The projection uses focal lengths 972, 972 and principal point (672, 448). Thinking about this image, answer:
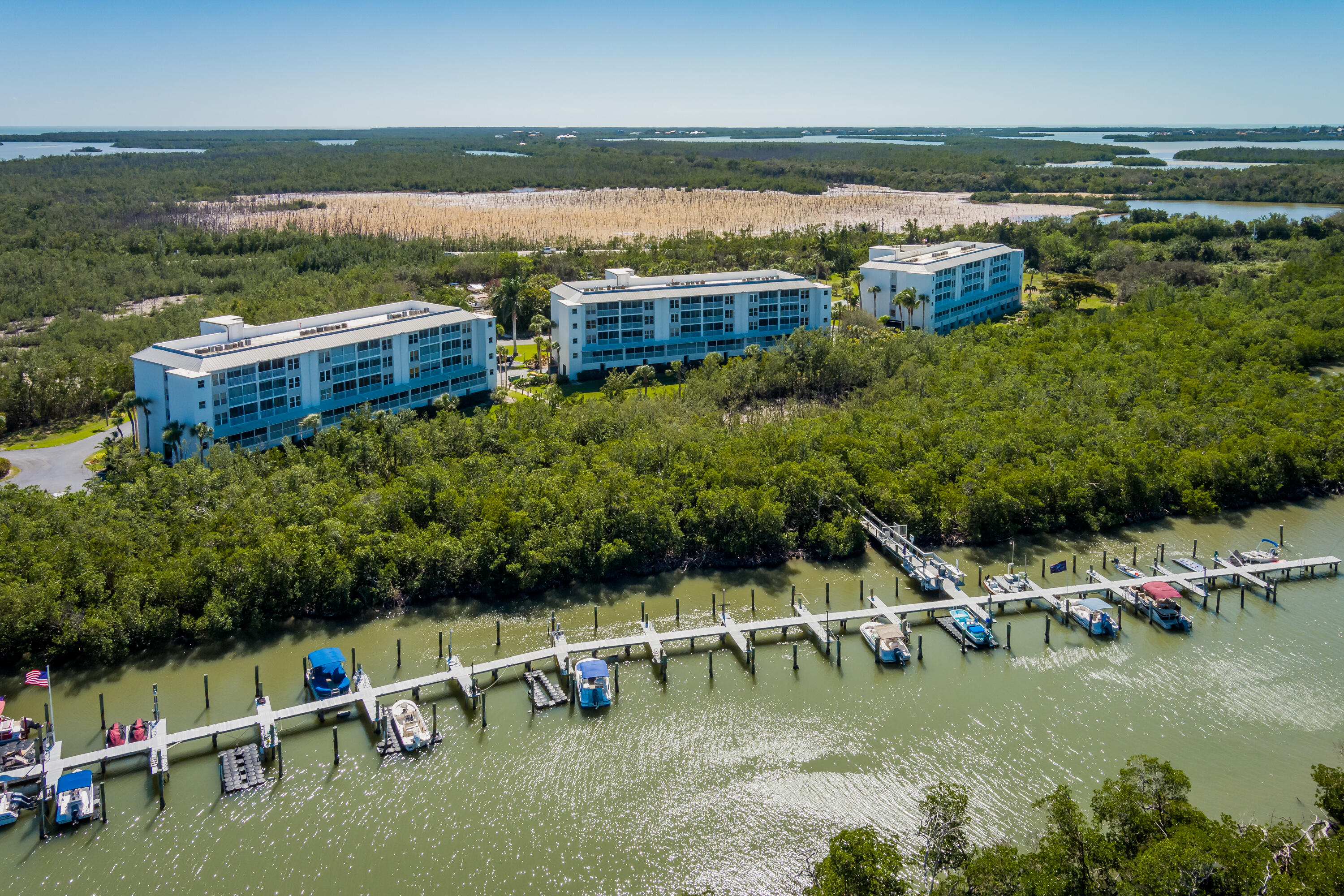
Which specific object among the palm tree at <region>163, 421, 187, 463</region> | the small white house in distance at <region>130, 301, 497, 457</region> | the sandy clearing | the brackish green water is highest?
the sandy clearing

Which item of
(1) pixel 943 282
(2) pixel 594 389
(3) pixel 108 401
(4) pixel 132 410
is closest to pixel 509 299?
(2) pixel 594 389

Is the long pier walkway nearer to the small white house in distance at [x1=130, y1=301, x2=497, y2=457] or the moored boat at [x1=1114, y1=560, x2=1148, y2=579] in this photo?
the moored boat at [x1=1114, y1=560, x2=1148, y2=579]

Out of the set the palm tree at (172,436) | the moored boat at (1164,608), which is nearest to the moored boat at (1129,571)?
the moored boat at (1164,608)

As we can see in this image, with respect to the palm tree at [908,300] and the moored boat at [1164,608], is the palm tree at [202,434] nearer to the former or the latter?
the moored boat at [1164,608]

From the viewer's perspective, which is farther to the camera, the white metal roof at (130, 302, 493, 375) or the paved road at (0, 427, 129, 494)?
the white metal roof at (130, 302, 493, 375)

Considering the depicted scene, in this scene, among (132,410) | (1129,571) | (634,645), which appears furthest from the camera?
(132,410)

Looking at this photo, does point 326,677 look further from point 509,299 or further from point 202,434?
point 509,299

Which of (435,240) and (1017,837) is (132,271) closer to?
(435,240)

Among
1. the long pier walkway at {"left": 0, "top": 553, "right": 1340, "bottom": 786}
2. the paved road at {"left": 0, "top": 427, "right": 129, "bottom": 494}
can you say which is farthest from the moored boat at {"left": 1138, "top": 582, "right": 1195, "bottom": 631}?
the paved road at {"left": 0, "top": 427, "right": 129, "bottom": 494}
